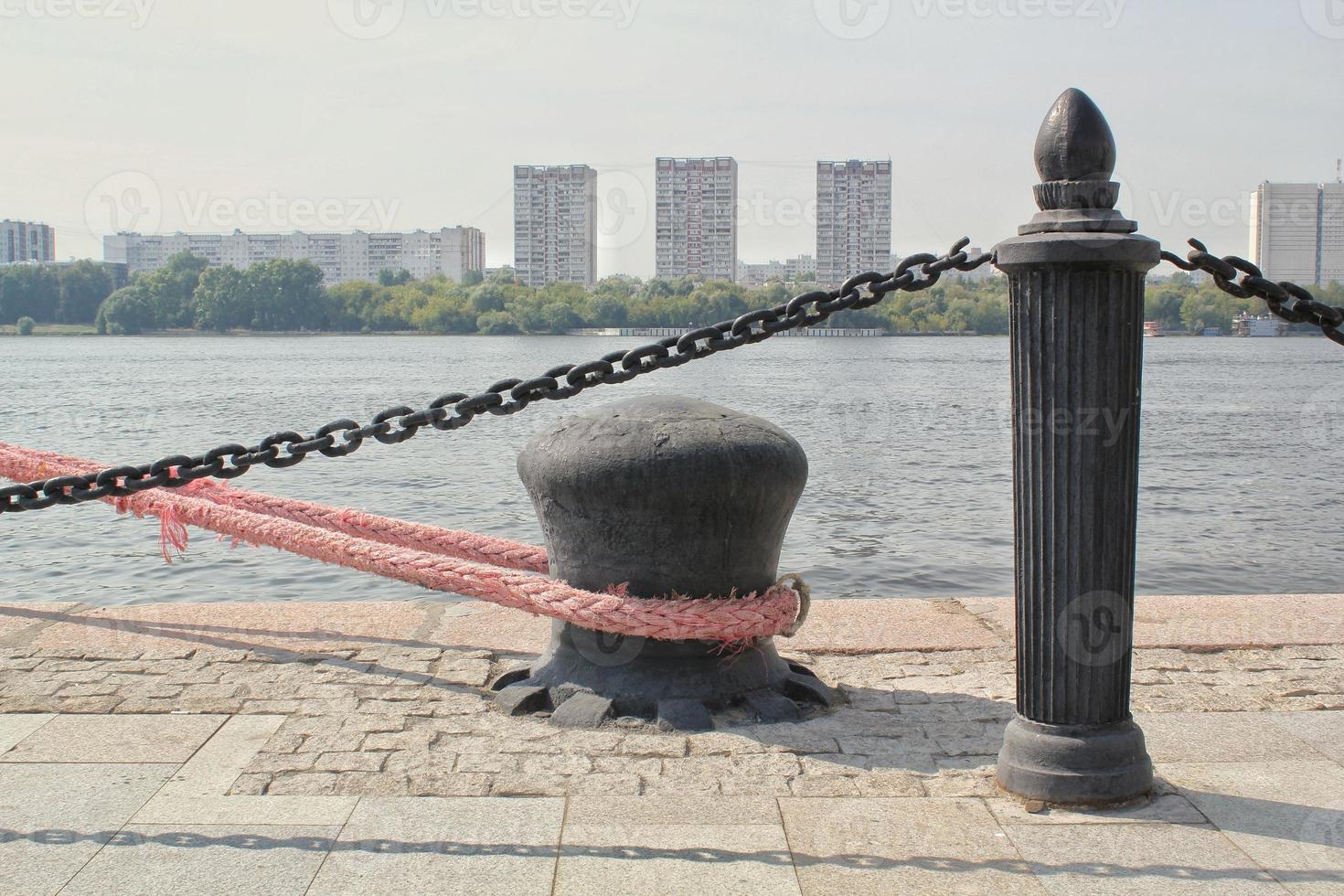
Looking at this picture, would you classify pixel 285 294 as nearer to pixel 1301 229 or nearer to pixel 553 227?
pixel 553 227

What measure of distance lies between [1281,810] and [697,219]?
131m

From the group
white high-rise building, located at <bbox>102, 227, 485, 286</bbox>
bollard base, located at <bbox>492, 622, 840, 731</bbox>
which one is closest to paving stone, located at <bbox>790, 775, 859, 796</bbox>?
bollard base, located at <bbox>492, 622, 840, 731</bbox>

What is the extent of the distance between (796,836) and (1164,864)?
0.85 m

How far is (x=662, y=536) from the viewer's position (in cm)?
439

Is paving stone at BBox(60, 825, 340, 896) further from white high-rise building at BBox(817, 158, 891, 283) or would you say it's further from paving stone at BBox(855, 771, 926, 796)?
white high-rise building at BBox(817, 158, 891, 283)

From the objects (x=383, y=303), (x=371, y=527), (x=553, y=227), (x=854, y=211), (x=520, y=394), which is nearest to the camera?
(x=520, y=394)

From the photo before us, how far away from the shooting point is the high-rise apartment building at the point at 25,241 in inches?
6014

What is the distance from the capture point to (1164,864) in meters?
3.17

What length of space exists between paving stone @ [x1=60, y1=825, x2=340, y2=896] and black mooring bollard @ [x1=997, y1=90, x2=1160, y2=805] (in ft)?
5.99

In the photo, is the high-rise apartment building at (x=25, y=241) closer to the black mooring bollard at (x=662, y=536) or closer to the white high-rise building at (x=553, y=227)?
the white high-rise building at (x=553, y=227)

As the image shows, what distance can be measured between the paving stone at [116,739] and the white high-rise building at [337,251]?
16369cm

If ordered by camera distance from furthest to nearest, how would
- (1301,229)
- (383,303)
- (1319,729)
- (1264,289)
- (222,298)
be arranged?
(383,303) < (222,298) < (1301,229) < (1319,729) < (1264,289)

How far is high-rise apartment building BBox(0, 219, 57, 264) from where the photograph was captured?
153 metres

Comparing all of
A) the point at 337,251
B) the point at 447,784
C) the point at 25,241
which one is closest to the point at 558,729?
the point at 447,784
